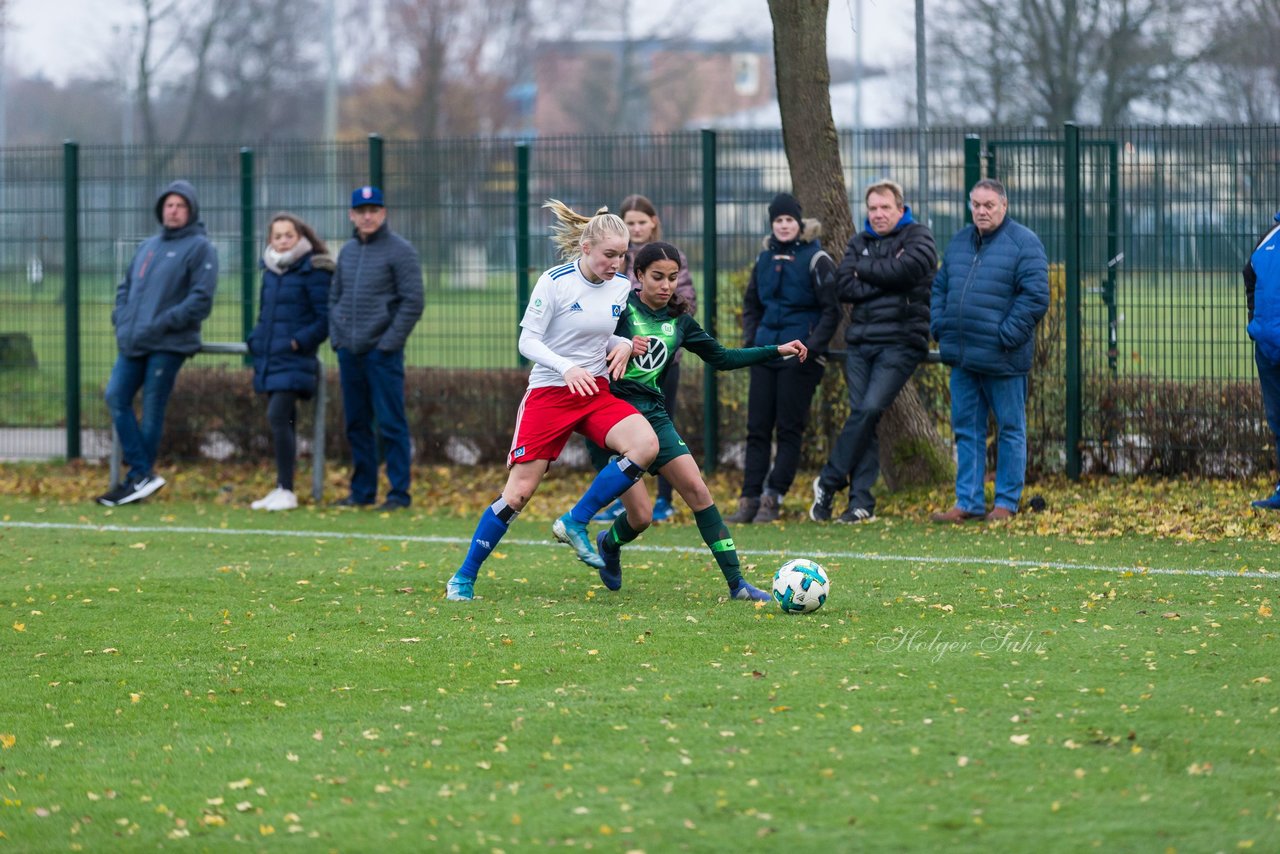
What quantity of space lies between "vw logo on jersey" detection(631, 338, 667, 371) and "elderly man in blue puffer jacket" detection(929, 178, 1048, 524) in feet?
9.99

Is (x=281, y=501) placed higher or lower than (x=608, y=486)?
lower

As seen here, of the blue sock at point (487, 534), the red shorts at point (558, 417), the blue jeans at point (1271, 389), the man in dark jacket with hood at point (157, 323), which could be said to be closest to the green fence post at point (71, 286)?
the man in dark jacket with hood at point (157, 323)

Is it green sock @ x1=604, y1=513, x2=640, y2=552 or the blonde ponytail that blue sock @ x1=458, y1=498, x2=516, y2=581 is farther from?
the blonde ponytail

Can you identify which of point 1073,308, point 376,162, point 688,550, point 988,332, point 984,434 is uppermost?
point 376,162

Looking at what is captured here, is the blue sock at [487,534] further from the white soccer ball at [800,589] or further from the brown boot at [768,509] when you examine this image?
the brown boot at [768,509]

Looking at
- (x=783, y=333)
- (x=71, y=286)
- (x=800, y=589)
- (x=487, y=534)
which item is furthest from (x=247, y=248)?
(x=800, y=589)

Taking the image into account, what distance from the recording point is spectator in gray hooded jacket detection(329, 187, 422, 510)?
11.8 meters

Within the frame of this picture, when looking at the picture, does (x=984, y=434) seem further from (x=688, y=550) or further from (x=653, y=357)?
(x=653, y=357)

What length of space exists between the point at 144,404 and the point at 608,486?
18.5ft

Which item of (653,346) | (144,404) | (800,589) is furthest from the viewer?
(144,404)

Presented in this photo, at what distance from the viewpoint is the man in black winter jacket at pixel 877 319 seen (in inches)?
414

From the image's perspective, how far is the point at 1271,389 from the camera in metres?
10.5

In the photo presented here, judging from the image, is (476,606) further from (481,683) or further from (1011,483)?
(1011,483)

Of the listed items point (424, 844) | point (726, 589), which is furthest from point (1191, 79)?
point (424, 844)
